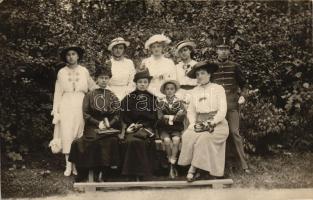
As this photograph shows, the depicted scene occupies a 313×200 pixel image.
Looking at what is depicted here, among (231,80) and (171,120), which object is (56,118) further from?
(231,80)

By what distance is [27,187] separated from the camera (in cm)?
405

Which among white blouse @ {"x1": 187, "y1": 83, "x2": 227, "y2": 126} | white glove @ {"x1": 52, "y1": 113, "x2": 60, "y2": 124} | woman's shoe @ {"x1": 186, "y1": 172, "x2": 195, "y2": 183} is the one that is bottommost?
woman's shoe @ {"x1": 186, "y1": 172, "x2": 195, "y2": 183}

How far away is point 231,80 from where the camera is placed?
4.31 metres

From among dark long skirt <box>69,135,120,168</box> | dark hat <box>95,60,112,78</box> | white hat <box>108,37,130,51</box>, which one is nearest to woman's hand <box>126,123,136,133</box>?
dark long skirt <box>69,135,120,168</box>

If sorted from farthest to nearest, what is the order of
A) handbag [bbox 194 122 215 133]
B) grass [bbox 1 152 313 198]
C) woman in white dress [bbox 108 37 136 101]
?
woman in white dress [bbox 108 37 136 101] → handbag [bbox 194 122 215 133] → grass [bbox 1 152 313 198]

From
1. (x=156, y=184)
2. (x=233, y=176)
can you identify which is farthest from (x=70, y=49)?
(x=233, y=176)

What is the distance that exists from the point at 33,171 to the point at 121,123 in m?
0.88

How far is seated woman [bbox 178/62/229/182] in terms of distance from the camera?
4078 millimetres

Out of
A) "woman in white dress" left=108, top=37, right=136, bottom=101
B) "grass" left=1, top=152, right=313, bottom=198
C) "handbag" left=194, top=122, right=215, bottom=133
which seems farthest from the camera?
"woman in white dress" left=108, top=37, right=136, bottom=101

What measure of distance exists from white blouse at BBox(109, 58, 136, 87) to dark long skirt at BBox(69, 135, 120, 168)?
0.52 metres

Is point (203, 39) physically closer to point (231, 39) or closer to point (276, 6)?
point (231, 39)

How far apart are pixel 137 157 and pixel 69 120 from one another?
2.23ft

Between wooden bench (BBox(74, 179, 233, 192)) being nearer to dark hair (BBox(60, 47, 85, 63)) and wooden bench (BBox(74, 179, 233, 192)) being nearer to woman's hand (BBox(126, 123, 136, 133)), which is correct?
woman's hand (BBox(126, 123, 136, 133))

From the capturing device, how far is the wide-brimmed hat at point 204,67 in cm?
423
